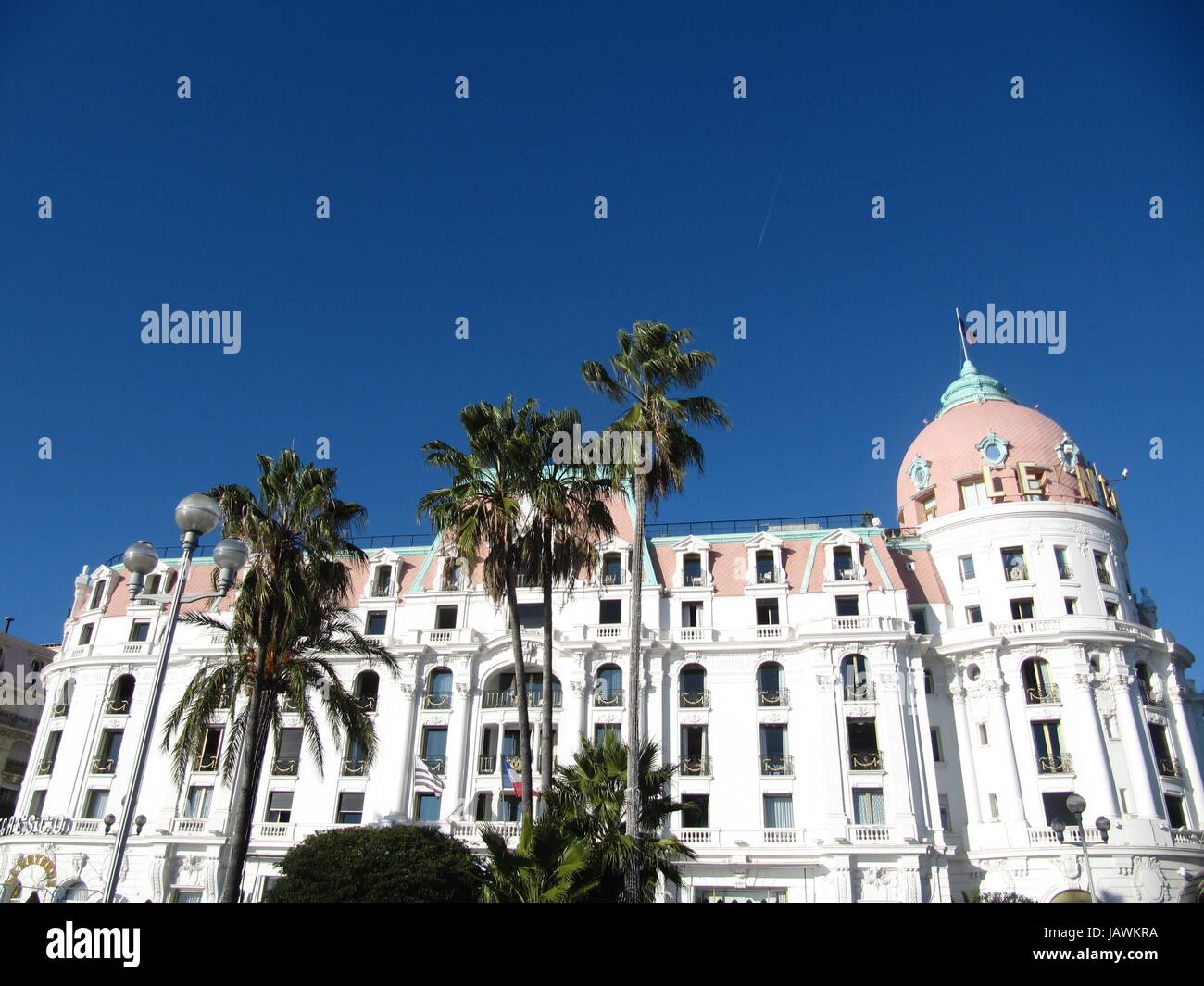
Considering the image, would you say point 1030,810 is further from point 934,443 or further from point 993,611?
point 934,443

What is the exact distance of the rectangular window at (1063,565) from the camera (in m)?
45.4

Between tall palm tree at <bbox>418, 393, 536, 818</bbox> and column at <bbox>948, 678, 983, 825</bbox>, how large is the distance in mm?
24319

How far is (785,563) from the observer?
4806 centimetres

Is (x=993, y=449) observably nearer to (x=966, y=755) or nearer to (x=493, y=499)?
(x=966, y=755)

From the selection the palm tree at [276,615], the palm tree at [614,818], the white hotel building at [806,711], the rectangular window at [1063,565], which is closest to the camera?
the palm tree at [614,818]

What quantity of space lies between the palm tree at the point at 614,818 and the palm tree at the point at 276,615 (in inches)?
303

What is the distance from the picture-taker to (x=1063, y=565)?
4578 cm

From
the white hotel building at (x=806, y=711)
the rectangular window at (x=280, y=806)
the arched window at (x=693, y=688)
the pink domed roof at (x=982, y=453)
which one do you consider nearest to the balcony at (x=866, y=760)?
the white hotel building at (x=806, y=711)

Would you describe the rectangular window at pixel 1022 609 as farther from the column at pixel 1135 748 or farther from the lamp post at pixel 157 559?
the lamp post at pixel 157 559

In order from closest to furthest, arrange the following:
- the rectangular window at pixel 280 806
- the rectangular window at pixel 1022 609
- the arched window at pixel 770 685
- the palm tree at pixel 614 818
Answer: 1. the palm tree at pixel 614 818
2. the rectangular window at pixel 280 806
3. the arched window at pixel 770 685
4. the rectangular window at pixel 1022 609
